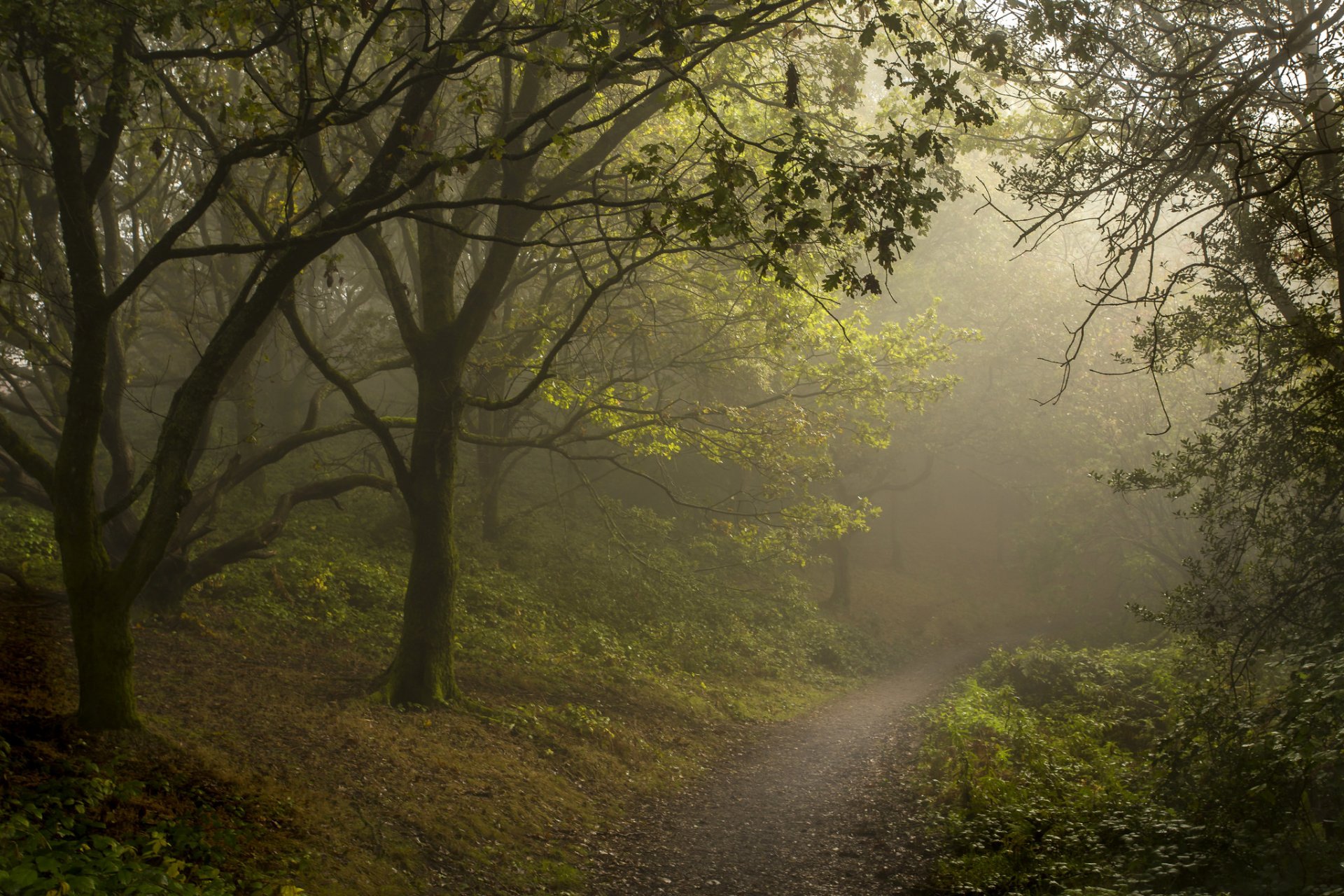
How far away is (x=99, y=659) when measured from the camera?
20.1ft

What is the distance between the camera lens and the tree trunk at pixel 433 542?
10078mm

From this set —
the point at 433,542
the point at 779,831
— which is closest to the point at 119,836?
the point at 433,542

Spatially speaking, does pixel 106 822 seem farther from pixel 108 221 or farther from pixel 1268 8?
pixel 1268 8

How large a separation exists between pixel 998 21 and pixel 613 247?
7120 millimetres

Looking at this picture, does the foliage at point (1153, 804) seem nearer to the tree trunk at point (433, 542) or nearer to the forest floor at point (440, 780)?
the forest floor at point (440, 780)

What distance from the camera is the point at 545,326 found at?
1391 centimetres

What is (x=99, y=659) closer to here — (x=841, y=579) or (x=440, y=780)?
(x=440, y=780)

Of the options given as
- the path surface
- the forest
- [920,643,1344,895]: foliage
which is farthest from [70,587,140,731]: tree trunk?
[920,643,1344,895]: foliage

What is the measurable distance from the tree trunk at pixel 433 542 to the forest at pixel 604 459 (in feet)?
0.17

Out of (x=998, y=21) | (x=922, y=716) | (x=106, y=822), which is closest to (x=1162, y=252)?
(x=922, y=716)

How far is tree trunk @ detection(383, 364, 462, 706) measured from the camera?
10.1 meters

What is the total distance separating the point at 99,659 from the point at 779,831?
6.11 meters

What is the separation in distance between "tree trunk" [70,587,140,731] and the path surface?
387 cm

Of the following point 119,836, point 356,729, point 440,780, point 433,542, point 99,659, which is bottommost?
point 119,836
